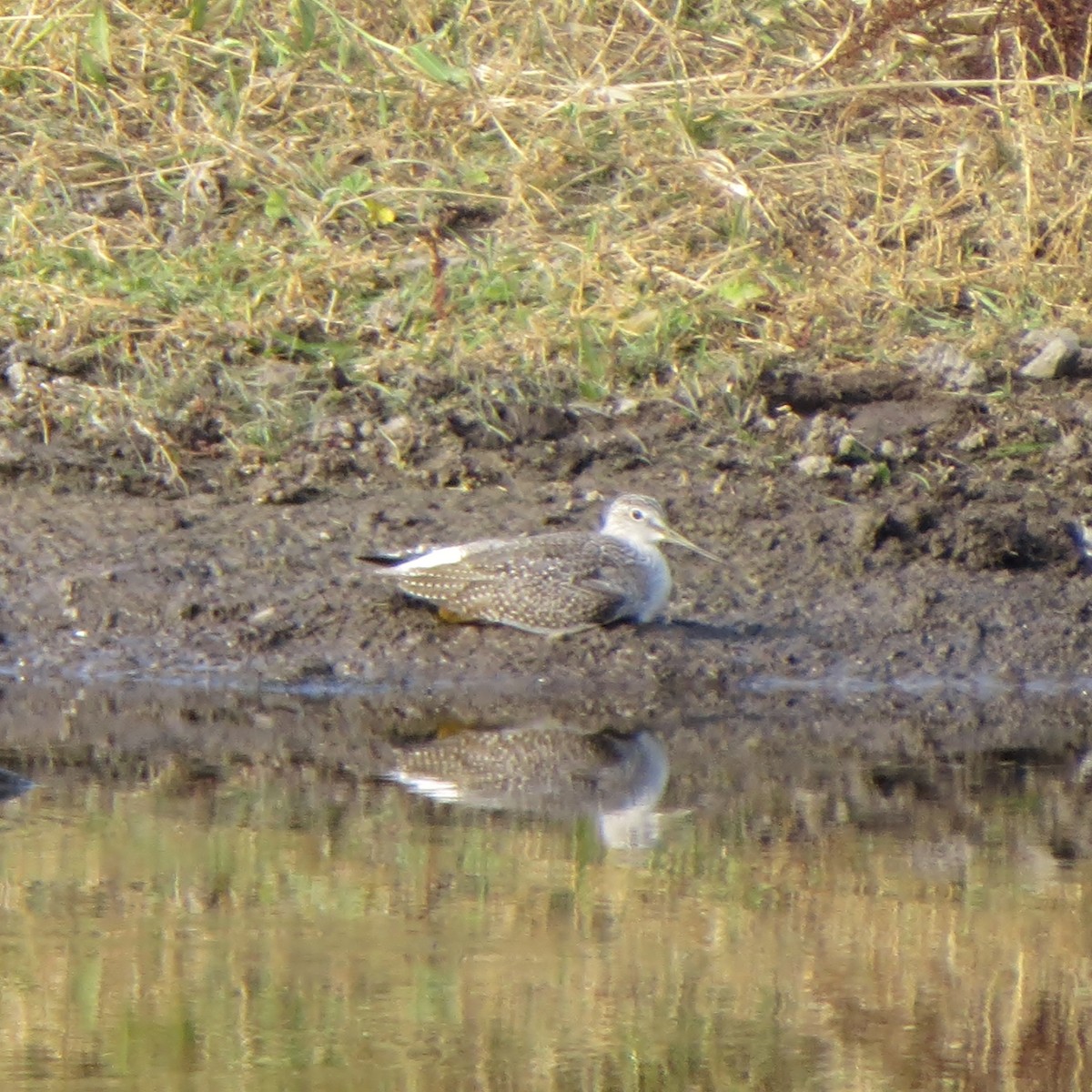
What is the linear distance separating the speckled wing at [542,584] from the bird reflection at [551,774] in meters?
0.66

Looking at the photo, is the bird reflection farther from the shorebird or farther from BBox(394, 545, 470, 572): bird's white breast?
BBox(394, 545, 470, 572): bird's white breast

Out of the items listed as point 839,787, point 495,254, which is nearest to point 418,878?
point 839,787

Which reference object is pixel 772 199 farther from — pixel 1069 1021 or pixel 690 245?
pixel 1069 1021

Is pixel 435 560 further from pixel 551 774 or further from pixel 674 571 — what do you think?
pixel 551 774

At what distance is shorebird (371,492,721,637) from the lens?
770 cm

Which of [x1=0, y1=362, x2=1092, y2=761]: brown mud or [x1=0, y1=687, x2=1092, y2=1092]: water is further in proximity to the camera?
[x1=0, y1=362, x2=1092, y2=761]: brown mud

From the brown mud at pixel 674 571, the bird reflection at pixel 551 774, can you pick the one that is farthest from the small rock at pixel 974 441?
the bird reflection at pixel 551 774

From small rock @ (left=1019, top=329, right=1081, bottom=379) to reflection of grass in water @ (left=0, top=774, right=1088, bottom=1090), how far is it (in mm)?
3465

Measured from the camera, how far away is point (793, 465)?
8.66 meters

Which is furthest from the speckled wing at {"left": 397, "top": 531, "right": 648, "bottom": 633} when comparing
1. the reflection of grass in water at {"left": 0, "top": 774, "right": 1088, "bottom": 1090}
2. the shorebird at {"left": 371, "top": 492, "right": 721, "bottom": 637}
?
the reflection of grass in water at {"left": 0, "top": 774, "right": 1088, "bottom": 1090}

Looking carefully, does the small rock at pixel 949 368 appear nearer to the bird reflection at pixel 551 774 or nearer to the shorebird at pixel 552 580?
the shorebird at pixel 552 580

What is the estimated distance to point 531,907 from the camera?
5.18 metres

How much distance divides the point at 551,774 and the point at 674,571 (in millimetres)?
1894

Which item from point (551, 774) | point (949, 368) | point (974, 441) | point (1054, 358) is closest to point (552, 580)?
point (551, 774)
